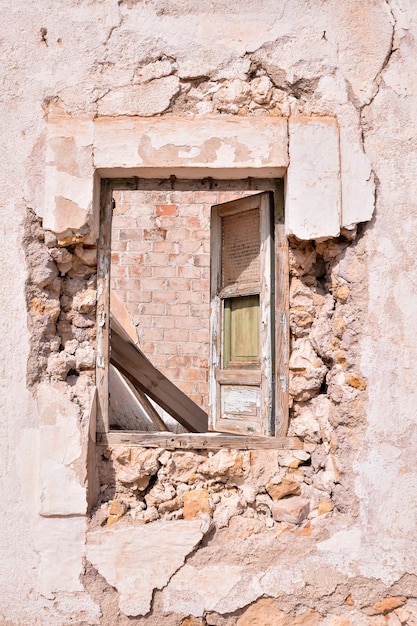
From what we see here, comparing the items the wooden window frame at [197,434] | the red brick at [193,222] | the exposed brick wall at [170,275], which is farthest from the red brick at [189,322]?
the wooden window frame at [197,434]

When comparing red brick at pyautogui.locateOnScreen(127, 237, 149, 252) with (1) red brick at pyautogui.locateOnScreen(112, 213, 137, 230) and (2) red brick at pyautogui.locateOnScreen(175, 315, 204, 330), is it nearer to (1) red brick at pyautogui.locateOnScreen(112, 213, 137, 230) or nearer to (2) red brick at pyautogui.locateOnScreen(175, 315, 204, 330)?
(1) red brick at pyautogui.locateOnScreen(112, 213, 137, 230)

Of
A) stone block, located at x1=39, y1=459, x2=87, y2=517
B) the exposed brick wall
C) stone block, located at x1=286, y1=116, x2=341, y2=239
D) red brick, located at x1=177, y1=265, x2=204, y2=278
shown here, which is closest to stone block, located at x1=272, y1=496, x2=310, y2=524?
stone block, located at x1=39, y1=459, x2=87, y2=517

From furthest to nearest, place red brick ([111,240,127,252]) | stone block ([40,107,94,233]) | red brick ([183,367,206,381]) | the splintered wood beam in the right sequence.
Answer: red brick ([111,240,127,252]) < red brick ([183,367,206,381]) < the splintered wood beam < stone block ([40,107,94,233])

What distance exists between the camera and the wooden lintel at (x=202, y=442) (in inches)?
113

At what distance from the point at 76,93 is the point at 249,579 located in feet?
7.20

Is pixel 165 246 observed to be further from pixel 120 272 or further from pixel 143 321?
pixel 143 321

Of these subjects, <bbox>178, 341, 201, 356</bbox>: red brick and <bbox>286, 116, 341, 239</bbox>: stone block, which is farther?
<bbox>178, 341, 201, 356</bbox>: red brick

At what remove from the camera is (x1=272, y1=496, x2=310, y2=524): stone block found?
275 cm

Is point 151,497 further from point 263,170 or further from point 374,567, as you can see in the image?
point 263,170

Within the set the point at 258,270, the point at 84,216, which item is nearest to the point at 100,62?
the point at 84,216

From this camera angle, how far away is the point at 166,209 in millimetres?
6590

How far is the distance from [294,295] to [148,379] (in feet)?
6.59

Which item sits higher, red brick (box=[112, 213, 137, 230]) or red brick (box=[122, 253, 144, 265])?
red brick (box=[112, 213, 137, 230])

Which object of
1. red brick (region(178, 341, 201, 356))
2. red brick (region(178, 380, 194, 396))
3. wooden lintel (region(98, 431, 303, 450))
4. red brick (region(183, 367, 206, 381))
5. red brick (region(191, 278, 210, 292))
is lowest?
wooden lintel (region(98, 431, 303, 450))
